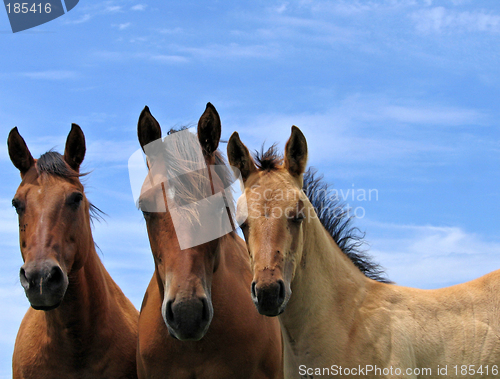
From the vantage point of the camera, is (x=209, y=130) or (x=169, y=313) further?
(x=209, y=130)

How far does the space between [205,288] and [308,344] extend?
1.31m

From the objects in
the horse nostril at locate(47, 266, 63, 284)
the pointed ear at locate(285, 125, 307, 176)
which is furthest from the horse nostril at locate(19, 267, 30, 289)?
the pointed ear at locate(285, 125, 307, 176)

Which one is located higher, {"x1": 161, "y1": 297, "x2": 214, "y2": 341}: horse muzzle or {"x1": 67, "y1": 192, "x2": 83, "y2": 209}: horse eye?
{"x1": 67, "y1": 192, "x2": 83, "y2": 209}: horse eye

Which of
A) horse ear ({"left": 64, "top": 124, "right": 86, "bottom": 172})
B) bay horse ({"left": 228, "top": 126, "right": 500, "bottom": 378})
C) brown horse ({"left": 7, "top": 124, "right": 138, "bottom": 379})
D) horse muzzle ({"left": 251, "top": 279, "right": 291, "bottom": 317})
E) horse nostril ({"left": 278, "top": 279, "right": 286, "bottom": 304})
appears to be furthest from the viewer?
horse ear ({"left": 64, "top": 124, "right": 86, "bottom": 172})

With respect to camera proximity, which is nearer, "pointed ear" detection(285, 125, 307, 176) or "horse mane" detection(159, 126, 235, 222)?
"horse mane" detection(159, 126, 235, 222)

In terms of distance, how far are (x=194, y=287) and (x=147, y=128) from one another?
200 centimetres

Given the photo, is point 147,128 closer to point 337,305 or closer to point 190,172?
point 190,172

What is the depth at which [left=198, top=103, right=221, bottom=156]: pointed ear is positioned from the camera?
5824 mm

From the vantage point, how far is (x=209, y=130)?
5879mm

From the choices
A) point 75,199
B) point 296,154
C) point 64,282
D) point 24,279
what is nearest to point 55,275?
point 64,282

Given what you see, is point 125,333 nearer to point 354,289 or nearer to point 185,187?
point 185,187

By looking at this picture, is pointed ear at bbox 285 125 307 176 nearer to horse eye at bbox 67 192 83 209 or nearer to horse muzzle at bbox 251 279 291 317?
horse muzzle at bbox 251 279 291 317

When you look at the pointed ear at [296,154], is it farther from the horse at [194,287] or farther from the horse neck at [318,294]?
the horse at [194,287]

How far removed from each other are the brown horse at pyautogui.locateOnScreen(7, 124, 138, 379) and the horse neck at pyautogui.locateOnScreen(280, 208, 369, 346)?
222 centimetres
